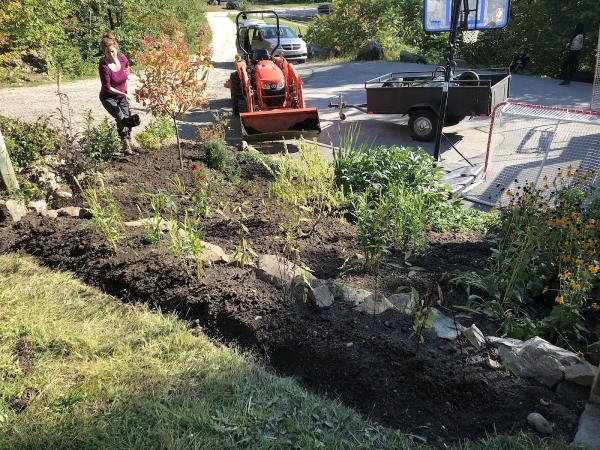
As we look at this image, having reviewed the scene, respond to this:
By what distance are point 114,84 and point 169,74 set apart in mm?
1187

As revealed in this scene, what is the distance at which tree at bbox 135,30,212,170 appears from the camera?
5859 mm

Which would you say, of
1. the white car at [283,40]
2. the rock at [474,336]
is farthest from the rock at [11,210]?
the white car at [283,40]

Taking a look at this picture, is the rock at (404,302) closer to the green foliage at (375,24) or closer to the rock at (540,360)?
the rock at (540,360)

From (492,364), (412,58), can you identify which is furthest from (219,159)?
(412,58)

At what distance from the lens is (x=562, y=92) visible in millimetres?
12406

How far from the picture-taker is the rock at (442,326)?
10.4 feet

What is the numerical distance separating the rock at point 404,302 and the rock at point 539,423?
1.00m

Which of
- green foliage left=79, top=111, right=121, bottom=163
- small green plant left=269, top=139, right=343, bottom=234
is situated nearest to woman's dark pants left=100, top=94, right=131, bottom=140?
green foliage left=79, top=111, right=121, bottom=163

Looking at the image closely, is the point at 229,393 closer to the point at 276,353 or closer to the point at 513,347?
the point at 276,353

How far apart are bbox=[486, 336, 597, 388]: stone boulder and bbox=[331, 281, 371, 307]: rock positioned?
37.9 inches

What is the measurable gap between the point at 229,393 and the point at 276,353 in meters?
0.46

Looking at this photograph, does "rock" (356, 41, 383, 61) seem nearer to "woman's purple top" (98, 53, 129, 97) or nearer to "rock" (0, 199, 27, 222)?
"woman's purple top" (98, 53, 129, 97)

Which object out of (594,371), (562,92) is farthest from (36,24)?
(594,371)

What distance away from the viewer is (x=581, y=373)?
2.80 meters
